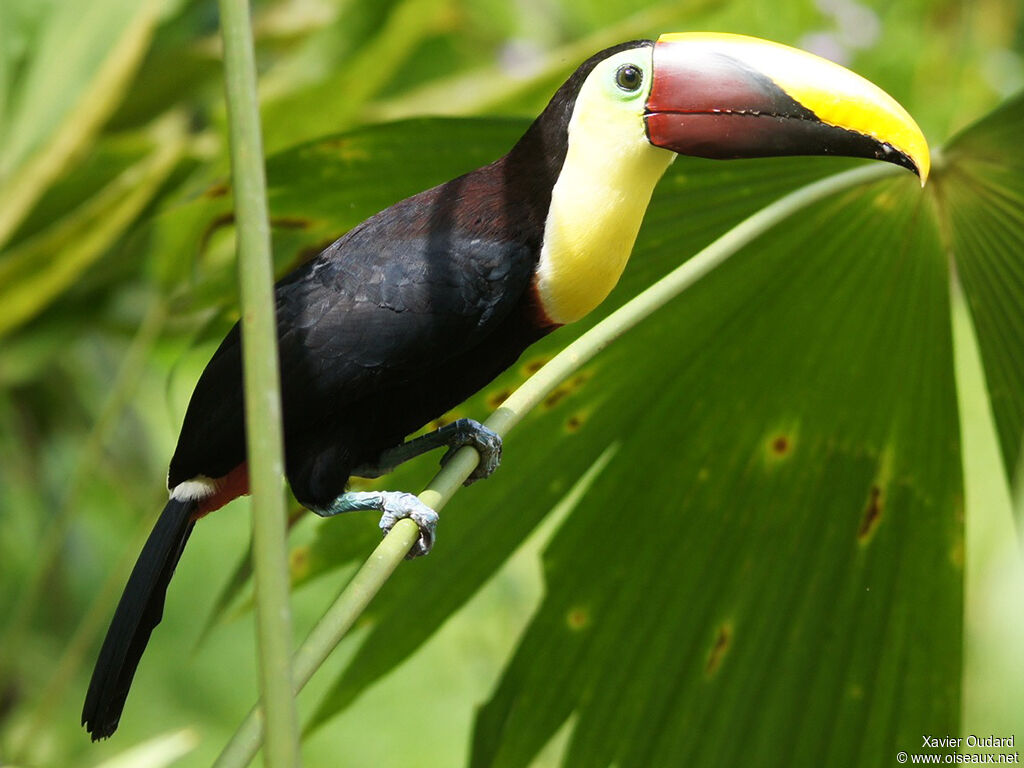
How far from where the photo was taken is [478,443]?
118 cm

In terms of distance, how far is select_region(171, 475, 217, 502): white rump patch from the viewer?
1183 millimetres

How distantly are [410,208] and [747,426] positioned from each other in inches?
18.1

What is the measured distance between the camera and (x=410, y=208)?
116cm

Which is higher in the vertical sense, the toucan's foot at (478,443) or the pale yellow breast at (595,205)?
the pale yellow breast at (595,205)

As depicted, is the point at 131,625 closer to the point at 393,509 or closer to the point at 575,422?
the point at 393,509

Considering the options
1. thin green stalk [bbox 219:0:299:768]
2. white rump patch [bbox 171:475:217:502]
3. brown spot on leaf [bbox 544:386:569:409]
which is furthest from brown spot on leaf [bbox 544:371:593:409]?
thin green stalk [bbox 219:0:299:768]

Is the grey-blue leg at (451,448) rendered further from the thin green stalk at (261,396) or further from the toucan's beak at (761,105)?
the thin green stalk at (261,396)

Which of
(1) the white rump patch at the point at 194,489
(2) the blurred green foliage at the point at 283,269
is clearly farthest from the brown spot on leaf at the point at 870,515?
(1) the white rump patch at the point at 194,489

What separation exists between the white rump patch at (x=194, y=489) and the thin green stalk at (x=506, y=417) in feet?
1.00

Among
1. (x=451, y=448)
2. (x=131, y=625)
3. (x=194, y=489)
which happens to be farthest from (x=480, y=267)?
(x=131, y=625)

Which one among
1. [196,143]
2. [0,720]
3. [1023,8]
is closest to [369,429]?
[196,143]

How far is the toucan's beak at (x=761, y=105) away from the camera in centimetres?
105

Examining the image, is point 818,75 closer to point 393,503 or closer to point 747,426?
point 747,426

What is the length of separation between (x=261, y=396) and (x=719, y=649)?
0.77 metres
